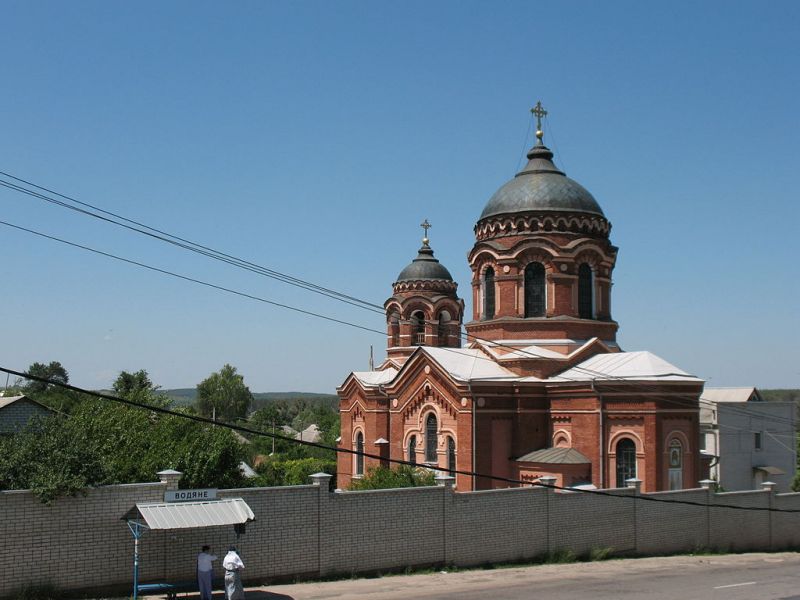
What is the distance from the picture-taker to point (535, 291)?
3189cm

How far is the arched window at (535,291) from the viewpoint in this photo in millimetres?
31781

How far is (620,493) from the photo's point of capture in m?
21.6

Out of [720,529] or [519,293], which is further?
[519,293]

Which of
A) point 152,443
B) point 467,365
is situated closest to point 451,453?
point 467,365

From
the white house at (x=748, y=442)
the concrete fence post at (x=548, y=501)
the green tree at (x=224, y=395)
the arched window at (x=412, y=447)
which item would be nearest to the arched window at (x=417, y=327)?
the arched window at (x=412, y=447)

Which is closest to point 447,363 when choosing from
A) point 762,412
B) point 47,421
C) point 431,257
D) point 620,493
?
point 620,493

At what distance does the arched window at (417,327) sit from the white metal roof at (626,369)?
50.3 ft

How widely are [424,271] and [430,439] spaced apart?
17115mm

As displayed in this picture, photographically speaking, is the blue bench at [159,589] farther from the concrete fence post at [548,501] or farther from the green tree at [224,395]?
the green tree at [224,395]

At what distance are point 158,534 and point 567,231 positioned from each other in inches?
836

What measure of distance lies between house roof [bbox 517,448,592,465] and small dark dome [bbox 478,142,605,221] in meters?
9.40

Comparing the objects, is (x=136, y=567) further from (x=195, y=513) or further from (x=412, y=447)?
(x=412, y=447)

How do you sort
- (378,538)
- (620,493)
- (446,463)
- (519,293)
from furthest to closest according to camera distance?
(519,293), (446,463), (620,493), (378,538)

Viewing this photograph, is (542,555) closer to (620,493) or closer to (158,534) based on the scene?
(620,493)
